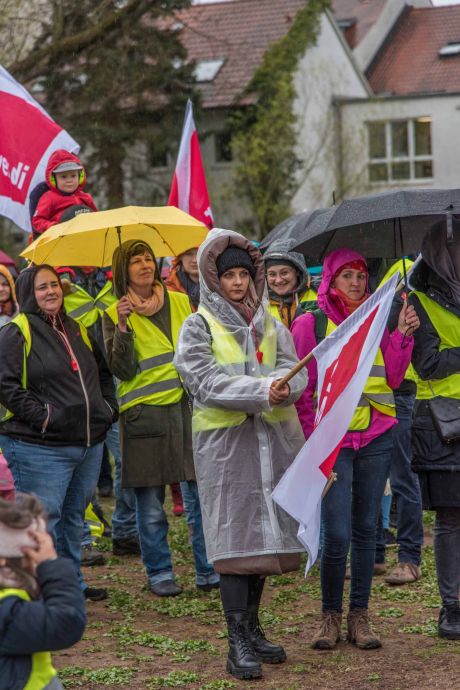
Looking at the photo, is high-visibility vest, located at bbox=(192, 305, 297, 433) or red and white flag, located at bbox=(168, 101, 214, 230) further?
red and white flag, located at bbox=(168, 101, 214, 230)

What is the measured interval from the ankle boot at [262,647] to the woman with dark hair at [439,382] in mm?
945

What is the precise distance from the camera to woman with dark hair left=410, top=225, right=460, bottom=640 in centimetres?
632

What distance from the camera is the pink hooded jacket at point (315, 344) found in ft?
20.8

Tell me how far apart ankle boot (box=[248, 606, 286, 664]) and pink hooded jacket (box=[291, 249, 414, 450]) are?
98cm

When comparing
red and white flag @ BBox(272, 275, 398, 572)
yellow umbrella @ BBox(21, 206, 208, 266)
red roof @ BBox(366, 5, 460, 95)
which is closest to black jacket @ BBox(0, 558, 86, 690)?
red and white flag @ BBox(272, 275, 398, 572)

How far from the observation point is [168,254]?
27.3 ft

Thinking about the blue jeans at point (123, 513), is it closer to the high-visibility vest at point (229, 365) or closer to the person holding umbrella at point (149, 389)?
the person holding umbrella at point (149, 389)

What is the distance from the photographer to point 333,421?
5.78 metres

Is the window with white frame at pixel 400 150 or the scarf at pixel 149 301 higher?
the window with white frame at pixel 400 150

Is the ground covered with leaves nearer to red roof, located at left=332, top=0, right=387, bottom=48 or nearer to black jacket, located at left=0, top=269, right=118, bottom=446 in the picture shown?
black jacket, located at left=0, top=269, right=118, bottom=446

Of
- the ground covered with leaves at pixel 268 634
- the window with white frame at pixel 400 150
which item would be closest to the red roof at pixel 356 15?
the window with white frame at pixel 400 150

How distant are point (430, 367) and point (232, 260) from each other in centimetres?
114

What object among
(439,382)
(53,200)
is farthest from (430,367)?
(53,200)

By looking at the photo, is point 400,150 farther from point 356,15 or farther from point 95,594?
point 95,594
